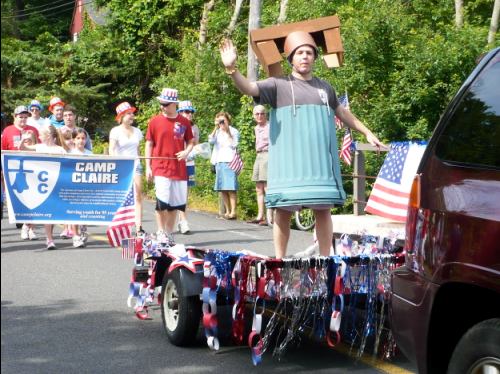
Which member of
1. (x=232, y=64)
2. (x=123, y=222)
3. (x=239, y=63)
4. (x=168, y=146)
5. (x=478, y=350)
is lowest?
(x=478, y=350)

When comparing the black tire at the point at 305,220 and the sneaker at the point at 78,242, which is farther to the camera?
the black tire at the point at 305,220

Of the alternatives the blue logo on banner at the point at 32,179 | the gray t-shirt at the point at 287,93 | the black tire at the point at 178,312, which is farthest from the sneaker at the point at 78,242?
the gray t-shirt at the point at 287,93

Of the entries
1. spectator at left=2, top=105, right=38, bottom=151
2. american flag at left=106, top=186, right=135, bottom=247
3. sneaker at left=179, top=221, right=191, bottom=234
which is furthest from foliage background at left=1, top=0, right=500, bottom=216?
sneaker at left=179, top=221, right=191, bottom=234

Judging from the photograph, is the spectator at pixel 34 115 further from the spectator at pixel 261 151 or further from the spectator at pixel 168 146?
the spectator at pixel 168 146

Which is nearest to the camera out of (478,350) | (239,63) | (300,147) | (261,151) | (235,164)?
(478,350)

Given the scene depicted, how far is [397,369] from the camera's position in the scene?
5.83m

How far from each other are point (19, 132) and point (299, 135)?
7749 mm

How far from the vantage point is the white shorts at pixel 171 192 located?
11.5 m

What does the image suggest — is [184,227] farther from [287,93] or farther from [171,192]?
[287,93]

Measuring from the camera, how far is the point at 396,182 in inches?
390

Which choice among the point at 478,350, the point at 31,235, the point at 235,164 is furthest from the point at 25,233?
the point at 478,350

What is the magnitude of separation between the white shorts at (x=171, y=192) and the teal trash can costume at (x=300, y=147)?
17.4 feet

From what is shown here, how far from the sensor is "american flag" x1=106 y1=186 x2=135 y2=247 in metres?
7.18

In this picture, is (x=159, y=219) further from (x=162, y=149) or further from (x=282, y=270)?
(x=282, y=270)
